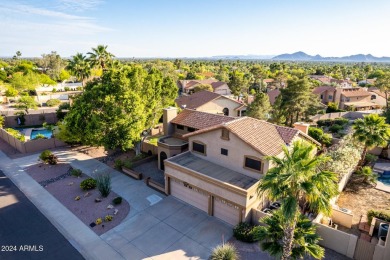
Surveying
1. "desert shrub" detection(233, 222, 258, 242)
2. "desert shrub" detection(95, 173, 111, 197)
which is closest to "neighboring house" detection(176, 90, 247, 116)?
"desert shrub" detection(95, 173, 111, 197)

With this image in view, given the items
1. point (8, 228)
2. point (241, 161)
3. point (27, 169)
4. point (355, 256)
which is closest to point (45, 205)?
point (8, 228)

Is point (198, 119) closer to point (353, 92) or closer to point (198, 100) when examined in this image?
point (198, 100)

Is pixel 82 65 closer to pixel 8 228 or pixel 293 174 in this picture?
pixel 8 228

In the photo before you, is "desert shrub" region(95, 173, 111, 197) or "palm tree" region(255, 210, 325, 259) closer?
"palm tree" region(255, 210, 325, 259)

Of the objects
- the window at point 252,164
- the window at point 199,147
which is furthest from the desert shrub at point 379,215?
the window at point 199,147

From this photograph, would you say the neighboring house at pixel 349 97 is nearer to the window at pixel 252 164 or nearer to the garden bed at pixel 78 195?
the window at pixel 252 164

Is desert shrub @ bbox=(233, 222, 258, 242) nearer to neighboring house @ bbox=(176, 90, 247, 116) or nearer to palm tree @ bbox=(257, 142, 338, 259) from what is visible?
palm tree @ bbox=(257, 142, 338, 259)
